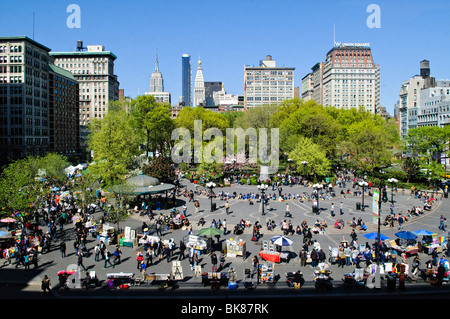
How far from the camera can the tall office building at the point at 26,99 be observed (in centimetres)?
6969

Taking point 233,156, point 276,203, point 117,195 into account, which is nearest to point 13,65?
point 233,156

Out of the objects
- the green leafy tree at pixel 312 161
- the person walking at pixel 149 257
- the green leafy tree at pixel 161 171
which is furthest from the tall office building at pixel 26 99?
the person walking at pixel 149 257

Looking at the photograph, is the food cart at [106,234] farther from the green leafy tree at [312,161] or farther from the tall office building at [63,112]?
the tall office building at [63,112]

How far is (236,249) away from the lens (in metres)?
21.2

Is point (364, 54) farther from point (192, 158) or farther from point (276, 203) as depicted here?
point (276, 203)

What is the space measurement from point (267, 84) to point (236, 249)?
510 ft

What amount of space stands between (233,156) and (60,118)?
52.9 meters

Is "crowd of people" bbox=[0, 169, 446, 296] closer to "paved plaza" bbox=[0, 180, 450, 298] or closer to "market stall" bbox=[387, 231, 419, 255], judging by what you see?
"paved plaza" bbox=[0, 180, 450, 298]

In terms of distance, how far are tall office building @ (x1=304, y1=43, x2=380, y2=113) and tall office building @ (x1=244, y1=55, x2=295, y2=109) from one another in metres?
20.3

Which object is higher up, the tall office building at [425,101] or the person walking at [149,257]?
the tall office building at [425,101]

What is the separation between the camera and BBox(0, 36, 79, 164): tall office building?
69688mm

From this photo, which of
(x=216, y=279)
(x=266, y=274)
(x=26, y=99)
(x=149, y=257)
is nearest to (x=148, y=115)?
(x=26, y=99)

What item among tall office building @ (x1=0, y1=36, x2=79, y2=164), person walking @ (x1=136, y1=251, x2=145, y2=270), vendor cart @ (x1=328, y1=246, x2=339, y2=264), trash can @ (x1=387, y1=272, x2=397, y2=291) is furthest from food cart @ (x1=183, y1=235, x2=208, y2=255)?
tall office building @ (x1=0, y1=36, x2=79, y2=164)

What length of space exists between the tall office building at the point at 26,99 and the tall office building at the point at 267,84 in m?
101
